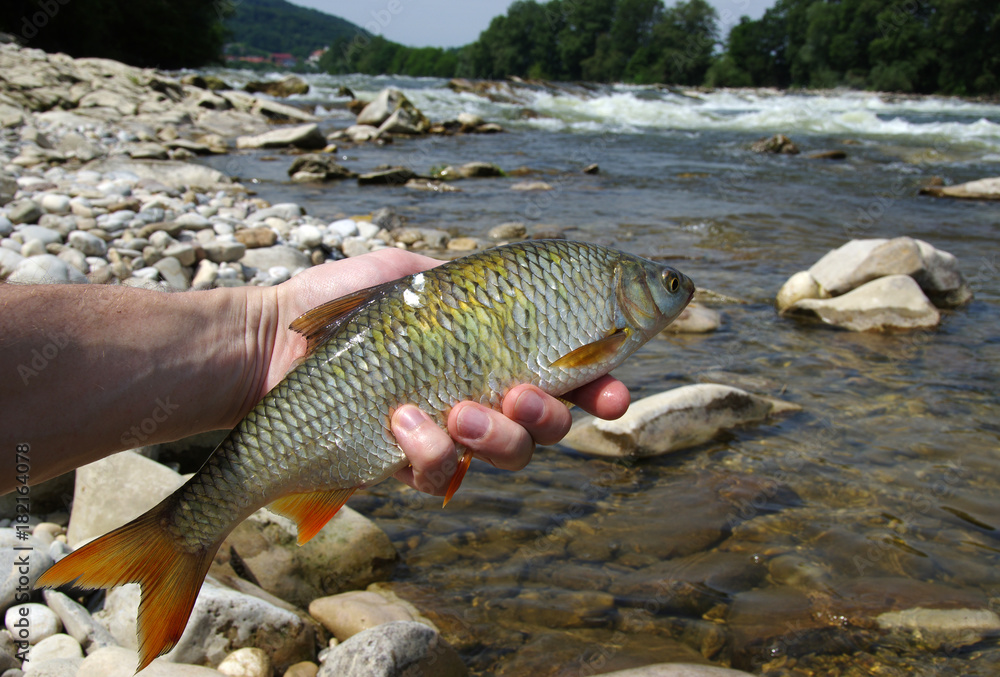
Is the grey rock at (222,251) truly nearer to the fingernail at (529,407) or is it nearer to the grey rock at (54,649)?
the grey rock at (54,649)

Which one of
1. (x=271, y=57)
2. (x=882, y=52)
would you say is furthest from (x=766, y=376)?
(x=271, y=57)

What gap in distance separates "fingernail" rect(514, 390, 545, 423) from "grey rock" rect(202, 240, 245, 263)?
639cm

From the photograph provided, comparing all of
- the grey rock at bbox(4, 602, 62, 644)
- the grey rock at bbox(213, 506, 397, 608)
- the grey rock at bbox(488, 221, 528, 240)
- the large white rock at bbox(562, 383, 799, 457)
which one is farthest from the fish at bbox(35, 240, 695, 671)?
the grey rock at bbox(488, 221, 528, 240)

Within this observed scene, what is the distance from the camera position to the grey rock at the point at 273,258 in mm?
7938

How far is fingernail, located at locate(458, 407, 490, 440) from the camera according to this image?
2.18 metres

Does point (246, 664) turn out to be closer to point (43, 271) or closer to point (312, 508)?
point (312, 508)

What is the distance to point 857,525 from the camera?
422 centimetres

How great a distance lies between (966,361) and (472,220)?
7855mm

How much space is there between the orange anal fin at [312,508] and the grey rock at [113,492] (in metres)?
1.80

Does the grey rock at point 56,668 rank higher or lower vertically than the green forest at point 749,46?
lower

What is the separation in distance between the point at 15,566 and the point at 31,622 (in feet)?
0.91

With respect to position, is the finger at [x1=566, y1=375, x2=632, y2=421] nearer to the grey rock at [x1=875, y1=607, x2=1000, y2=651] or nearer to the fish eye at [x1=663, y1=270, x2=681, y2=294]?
the fish eye at [x1=663, y1=270, x2=681, y2=294]

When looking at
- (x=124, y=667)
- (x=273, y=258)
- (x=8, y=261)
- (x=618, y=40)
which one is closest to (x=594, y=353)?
(x=124, y=667)

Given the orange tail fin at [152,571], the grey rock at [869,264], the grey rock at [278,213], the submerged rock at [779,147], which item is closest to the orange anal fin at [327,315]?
the orange tail fin at [152,571]
